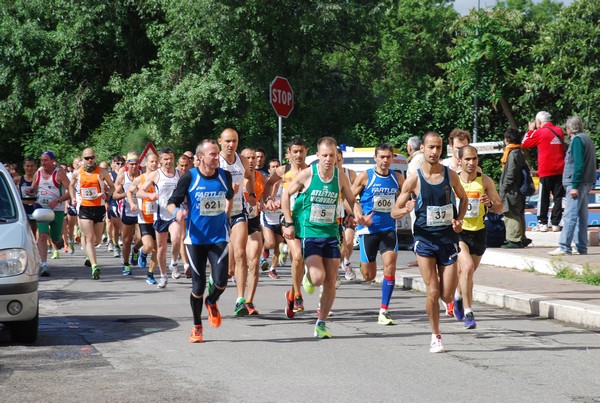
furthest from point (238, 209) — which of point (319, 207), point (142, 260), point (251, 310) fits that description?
point (142, 260)

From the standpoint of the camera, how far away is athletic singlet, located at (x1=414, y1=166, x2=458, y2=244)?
970 cm

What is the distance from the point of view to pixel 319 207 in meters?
10.5

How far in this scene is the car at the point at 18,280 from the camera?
947 centimetres

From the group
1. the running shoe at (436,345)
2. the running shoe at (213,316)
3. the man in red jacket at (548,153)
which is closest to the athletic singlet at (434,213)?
the running shoe at (436,345)

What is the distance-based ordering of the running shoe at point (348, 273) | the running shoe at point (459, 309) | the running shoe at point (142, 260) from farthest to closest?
the running shoe at point (142, 260), the running shoe at point (348, 273), the running shoe at point (459, 309)

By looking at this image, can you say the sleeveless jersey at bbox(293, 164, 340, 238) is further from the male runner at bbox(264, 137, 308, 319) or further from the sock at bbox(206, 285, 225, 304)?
the sock at bbox(206, 285, 225, 304)

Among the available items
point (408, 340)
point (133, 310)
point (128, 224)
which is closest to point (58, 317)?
point (133, 310)

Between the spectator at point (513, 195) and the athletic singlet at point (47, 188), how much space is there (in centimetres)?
761

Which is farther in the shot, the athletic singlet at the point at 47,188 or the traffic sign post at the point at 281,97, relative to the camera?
the traffic sign post at the point at 281,97

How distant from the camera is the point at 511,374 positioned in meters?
8.12

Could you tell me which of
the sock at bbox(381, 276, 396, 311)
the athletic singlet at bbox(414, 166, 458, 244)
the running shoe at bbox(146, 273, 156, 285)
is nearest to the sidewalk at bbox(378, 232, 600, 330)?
the sock at bbox(381, 276, 396, 311)

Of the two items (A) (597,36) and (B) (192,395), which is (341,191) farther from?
(A) (597,36)

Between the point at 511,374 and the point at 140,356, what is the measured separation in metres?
3.01

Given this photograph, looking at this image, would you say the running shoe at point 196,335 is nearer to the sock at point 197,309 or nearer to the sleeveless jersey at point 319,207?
the sock at point 197,309
